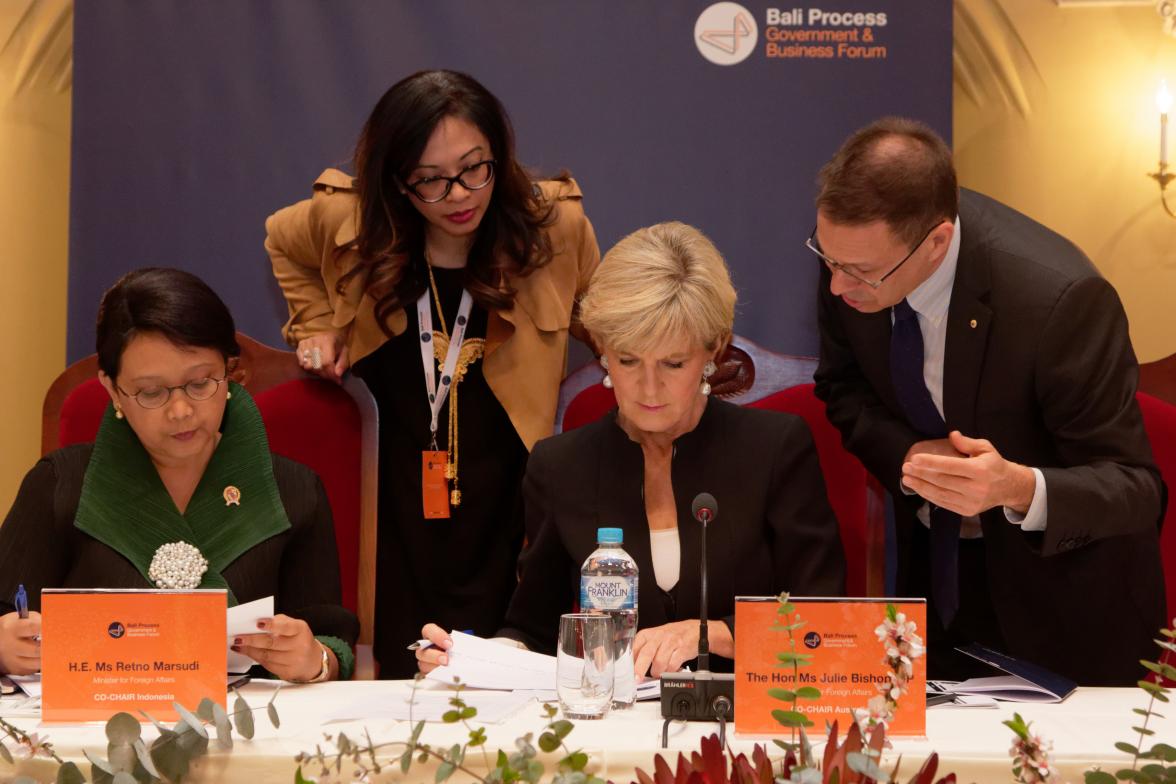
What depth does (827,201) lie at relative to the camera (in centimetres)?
209

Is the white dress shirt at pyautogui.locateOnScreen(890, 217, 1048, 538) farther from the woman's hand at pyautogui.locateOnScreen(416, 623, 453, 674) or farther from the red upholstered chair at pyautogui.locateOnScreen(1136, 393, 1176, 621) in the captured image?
the woman's hand at pyautogui.locateOnScreen(416, 623, 453, 674)

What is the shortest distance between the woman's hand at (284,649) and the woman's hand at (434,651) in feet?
0.55

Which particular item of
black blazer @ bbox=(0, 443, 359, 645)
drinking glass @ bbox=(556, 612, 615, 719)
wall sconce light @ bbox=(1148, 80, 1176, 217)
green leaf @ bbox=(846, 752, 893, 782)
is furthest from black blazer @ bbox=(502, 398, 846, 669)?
wall sconce light @ bbox=(1148, 80, 1176, 217)

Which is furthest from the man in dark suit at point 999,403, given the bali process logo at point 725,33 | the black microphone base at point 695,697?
the bali process logo at point 725,33

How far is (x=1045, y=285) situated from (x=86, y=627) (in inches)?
62.1

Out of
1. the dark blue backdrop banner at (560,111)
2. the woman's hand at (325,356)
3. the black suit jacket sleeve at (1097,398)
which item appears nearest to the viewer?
the black suit jacket sleeve at (1097,398)

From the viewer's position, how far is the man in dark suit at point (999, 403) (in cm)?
204

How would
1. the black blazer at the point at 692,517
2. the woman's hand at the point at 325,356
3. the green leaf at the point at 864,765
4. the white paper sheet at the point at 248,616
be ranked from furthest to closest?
the woman's hand at the point at 325,356 < the black blazer at the point at 692,517 < the white paper sheet at the point at 248,616 < the green leaf at the point at 864,765

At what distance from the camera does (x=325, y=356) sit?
2.56 metres

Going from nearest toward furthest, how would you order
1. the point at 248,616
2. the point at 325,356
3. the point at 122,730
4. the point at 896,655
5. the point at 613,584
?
1. the point at 896,655
2. the point at 122,730
3. the point at 248,616
4. the point at 613,584
5. the point at 325,356

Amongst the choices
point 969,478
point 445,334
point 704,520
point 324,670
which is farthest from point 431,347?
point 969,478

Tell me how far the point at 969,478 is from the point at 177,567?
1.29 meters

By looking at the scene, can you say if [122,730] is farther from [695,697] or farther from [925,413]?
[925,413]

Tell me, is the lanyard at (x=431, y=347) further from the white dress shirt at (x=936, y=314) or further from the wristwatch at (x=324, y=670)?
the white dress shirt at (x=936, y=314)
